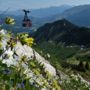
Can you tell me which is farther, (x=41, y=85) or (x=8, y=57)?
(x=41, y=85)

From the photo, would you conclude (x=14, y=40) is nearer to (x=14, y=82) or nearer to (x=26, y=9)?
(x=14, y=82)

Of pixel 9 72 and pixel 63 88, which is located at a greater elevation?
pixel 9 72

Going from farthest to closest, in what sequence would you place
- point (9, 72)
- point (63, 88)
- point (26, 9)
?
point (63, 88) < point (26, 9) < point (9, 72)

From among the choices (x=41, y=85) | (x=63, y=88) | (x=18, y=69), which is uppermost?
(x=18, y=69)

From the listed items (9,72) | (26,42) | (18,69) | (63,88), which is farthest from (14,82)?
(63,88)

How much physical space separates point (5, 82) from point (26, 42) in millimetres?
919

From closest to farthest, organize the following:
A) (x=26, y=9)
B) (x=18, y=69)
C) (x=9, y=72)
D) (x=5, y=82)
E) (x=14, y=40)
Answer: (x=5, y=82)
(x=9, y=72)
(x=14, y=40)
(x=18, y=69)
(x=26, y=9)

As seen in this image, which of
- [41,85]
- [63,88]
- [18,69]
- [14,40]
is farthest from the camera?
[63,88]

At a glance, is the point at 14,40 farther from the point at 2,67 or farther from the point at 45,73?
the point at 45,73

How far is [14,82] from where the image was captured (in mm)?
5230

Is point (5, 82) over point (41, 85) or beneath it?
over

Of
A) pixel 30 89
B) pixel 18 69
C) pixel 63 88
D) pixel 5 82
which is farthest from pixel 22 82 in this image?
pixel 63 88

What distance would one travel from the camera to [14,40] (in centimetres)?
600

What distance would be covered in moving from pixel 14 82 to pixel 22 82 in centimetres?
32
